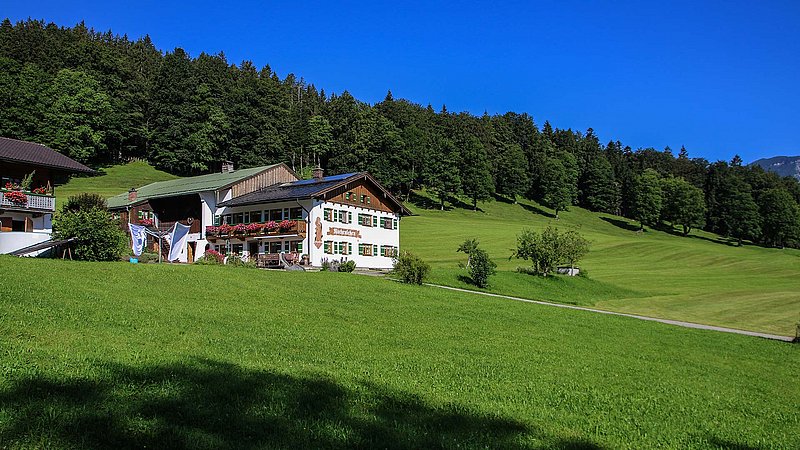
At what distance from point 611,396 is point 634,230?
377 ft

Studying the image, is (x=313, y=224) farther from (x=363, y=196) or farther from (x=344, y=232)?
(x=363, y=196)

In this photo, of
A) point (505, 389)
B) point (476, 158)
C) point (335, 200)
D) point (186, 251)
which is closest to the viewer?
point (505, 389)

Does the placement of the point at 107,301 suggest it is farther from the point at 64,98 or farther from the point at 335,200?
the point at 64,98

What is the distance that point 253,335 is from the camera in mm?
13953

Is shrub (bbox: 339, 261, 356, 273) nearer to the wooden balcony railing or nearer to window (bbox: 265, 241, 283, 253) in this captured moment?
the wooden balcony railing

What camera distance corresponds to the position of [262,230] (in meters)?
50.7

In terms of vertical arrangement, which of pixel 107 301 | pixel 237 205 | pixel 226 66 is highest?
pixel 226 66

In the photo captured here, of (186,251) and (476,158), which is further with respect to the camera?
(476,158)

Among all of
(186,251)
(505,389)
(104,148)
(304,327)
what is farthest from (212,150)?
(505,389)

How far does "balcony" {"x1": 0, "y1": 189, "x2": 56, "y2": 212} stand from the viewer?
3619 cm

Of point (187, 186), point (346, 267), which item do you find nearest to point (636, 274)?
point (346, 267)

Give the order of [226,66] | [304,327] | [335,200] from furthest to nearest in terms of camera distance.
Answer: [226,66] < [335,200] < [304,327]

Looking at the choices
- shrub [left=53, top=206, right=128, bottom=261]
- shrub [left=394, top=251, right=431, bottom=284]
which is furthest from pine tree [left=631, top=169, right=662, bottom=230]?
shrub [left=53, top=206, right=128, bottom=261]

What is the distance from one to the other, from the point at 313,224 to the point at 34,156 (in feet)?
67.2
